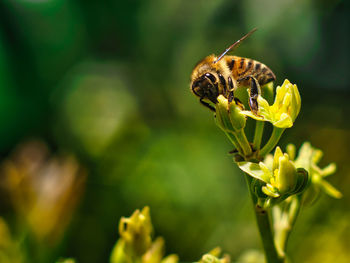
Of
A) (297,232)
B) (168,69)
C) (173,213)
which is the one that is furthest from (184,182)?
(168,69)

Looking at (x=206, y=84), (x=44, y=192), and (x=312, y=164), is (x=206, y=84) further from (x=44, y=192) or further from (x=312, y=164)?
(x=44, y=192)

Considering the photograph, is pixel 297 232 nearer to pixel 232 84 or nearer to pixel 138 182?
pixel 138 182

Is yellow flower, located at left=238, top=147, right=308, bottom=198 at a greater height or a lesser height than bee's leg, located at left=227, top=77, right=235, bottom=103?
lesser

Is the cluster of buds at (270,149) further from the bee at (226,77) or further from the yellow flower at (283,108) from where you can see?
the bee at (226,77)

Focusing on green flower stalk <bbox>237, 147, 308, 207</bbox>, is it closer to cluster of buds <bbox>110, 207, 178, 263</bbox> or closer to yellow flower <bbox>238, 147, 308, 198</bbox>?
yellow flower <bbox>238, 147, 308, 198</bbox>

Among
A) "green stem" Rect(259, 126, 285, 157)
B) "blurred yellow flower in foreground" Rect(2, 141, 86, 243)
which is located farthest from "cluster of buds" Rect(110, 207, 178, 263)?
"blurred yellow flower in foreground" Rect(2, 141, 86, 243)

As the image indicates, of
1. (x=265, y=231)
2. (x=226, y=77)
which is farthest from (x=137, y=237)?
(x=226, y=77)
